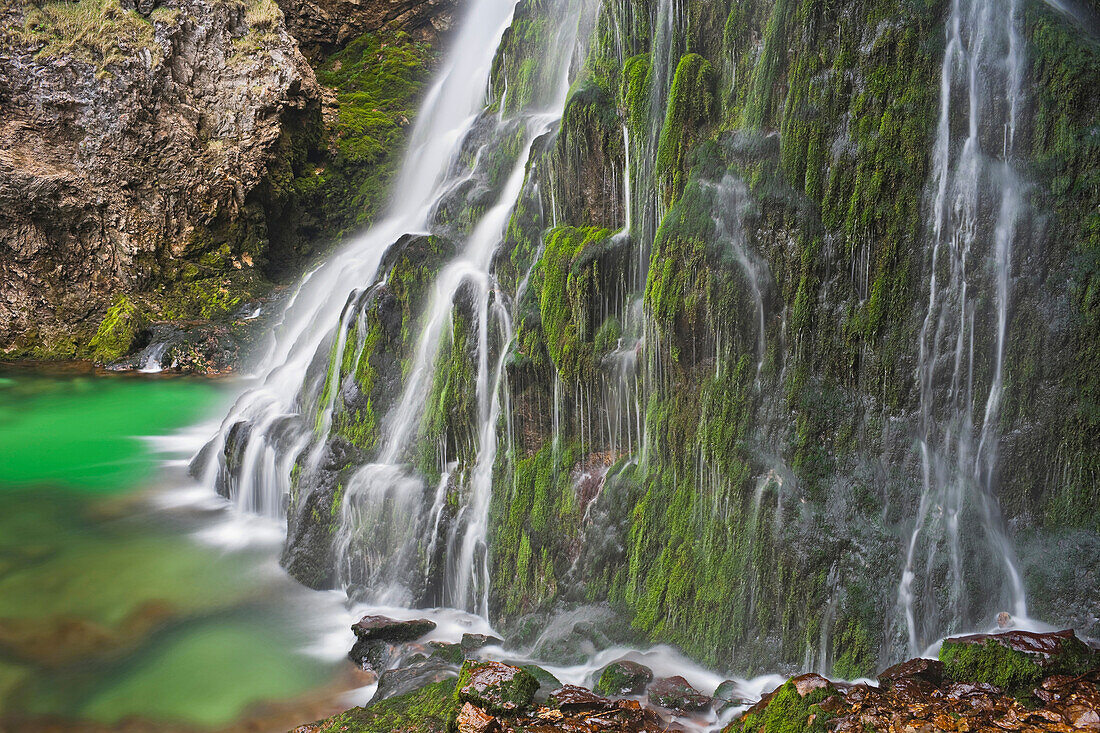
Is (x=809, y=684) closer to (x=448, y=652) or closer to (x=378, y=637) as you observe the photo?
(x=448, y=652)

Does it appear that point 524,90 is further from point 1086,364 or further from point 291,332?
point 1086,364

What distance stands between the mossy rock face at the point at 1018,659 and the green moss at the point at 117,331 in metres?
19.9

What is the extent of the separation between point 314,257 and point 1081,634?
19.8 meters

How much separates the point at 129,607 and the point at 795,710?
7.92m

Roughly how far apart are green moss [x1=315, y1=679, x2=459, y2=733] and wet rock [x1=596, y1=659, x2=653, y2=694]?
50.1 inches

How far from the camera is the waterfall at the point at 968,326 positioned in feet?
17.4

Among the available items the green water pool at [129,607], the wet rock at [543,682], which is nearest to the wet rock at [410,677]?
the wet rock at [543,682]

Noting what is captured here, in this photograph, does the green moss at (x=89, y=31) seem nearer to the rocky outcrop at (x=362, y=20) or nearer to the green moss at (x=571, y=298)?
the rocky outcrop at (x=362, y=20)

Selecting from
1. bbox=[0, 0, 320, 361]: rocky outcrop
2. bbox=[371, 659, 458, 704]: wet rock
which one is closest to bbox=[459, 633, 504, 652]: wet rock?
bbox=[371, 659, 458, 704]: wet rock

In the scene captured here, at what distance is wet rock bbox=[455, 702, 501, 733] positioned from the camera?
→ 4863 mm

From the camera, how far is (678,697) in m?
5.57

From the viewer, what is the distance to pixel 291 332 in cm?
1697

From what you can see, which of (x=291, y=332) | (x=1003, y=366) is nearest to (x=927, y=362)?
(x=1003, y=366)

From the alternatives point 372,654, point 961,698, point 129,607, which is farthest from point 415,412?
point 961,698
